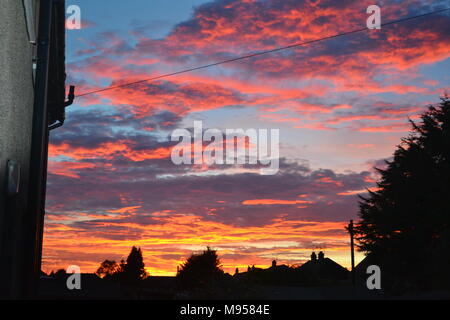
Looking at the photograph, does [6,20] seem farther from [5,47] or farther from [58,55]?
[58,55]

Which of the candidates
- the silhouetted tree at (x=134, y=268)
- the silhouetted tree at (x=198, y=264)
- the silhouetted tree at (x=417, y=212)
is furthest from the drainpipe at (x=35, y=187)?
the silhouetted tree at (x=134, y=268)

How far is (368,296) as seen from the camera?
159ft

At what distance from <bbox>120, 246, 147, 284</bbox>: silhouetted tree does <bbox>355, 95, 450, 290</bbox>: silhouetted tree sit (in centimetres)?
9915

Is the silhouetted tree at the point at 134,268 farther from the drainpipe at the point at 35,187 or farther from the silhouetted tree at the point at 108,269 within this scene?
the drainpipe at the point at 35,187

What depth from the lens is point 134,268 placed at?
14312 centimetres

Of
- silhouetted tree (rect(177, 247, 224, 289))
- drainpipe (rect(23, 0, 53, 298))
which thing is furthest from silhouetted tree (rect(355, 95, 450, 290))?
silhouetted tree (rect(177, 247, 224, 289))

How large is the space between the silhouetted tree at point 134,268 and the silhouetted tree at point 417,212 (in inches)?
3904

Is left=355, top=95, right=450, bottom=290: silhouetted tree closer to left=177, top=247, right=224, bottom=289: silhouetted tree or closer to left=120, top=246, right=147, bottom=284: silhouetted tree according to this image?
left=177, top=247, right=224, bottom=289: silhouetted tree

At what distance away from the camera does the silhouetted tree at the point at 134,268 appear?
Result: 14038cm

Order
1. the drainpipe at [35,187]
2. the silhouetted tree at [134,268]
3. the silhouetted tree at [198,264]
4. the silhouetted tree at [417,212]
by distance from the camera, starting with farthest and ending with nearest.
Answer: the silhouetted tree at [134,268], the silhouetted tree at [198,264], the silhouetted tree at [417,212], the drainpipe at [35,187]

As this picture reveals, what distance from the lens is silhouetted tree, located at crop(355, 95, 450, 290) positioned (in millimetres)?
42625

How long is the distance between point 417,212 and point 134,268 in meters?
108

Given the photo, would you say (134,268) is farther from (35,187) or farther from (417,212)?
(35,187)

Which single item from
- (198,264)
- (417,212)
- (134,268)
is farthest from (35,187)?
(134,268)
